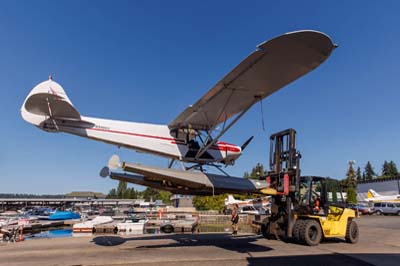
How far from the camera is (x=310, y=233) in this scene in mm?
11328

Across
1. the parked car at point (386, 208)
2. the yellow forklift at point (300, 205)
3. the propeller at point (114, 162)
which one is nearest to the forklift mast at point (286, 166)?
the yellow forklift at point (300, 205)

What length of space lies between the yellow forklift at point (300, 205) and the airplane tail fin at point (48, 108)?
7322mm

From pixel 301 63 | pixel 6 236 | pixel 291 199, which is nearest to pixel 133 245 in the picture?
pixel 291 199

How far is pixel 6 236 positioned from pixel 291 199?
45.7ft

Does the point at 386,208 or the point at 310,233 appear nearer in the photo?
the point at 310,233

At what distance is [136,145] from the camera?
38.3 ft

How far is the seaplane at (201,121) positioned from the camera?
8.49m

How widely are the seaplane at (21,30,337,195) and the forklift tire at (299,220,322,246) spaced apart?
7.71ft

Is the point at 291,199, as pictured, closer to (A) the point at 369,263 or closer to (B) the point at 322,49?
(A) the point at 369,263

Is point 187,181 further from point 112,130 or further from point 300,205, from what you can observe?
point 300,205

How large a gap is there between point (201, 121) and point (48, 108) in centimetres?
552

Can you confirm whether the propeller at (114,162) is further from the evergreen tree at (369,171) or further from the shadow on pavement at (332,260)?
the evergreen tree at (369,171)

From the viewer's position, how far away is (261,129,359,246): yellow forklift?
1155cm

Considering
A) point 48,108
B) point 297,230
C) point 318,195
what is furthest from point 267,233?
point 48,108
